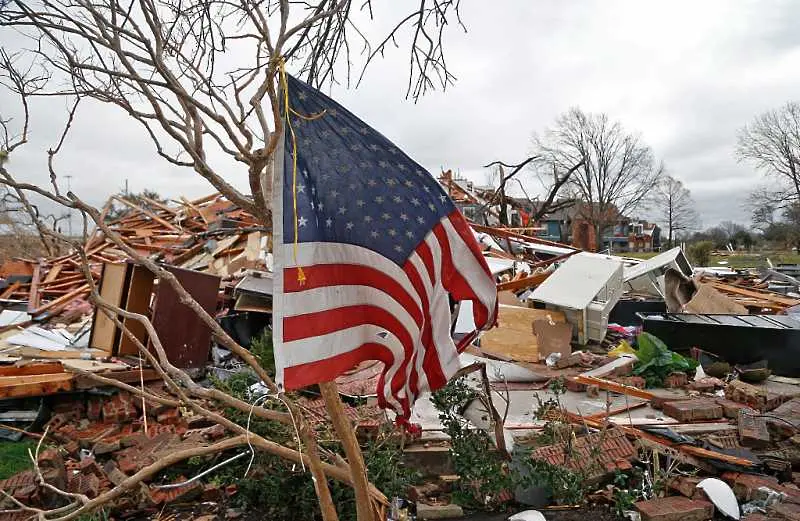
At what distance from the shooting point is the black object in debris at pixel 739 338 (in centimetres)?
820

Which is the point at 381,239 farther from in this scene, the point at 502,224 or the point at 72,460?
the point at 502,224

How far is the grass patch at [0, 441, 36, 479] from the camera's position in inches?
234

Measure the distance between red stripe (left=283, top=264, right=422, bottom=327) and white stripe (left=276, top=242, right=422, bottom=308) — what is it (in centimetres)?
2

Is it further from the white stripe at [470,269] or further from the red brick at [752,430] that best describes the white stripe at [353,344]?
the red brick at [752,430]

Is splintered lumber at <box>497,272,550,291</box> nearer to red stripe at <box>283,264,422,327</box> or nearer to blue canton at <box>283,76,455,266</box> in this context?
blue canton at <box>283,76,455,266</box>

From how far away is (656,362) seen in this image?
25.4 ft

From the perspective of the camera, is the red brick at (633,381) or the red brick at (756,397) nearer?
the red brick at (756,397)

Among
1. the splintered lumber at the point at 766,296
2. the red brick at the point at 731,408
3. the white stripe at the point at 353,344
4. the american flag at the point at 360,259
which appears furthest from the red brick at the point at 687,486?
the splintered lumber at the point at 766,296

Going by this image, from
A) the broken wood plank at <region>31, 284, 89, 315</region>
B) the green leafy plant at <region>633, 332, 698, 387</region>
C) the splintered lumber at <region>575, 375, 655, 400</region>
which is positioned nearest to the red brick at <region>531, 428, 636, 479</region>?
the splintered lumber at <region>575, 375, 655, 400</region>

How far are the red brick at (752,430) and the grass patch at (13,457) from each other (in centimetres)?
731

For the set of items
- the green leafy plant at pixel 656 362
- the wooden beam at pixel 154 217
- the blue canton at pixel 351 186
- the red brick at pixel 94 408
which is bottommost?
the red brick at pixel 94 408

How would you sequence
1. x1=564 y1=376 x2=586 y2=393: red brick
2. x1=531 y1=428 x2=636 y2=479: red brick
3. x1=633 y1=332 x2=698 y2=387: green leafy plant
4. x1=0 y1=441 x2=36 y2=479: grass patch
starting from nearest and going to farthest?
x1=531 y1=428 x2=636 y2=479: red brick < x1=0 y1=441 x2=36 y2=479: grass patch < x1=564 y1=376 x2=586 y2=393: red brick < x1=633 y1=332 x2=698 y2=387: green leafy plant

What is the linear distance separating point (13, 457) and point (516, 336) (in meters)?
6.74

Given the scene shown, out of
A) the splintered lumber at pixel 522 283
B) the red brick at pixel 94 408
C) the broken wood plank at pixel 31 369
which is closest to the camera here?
the red brick at pixel 94 408
